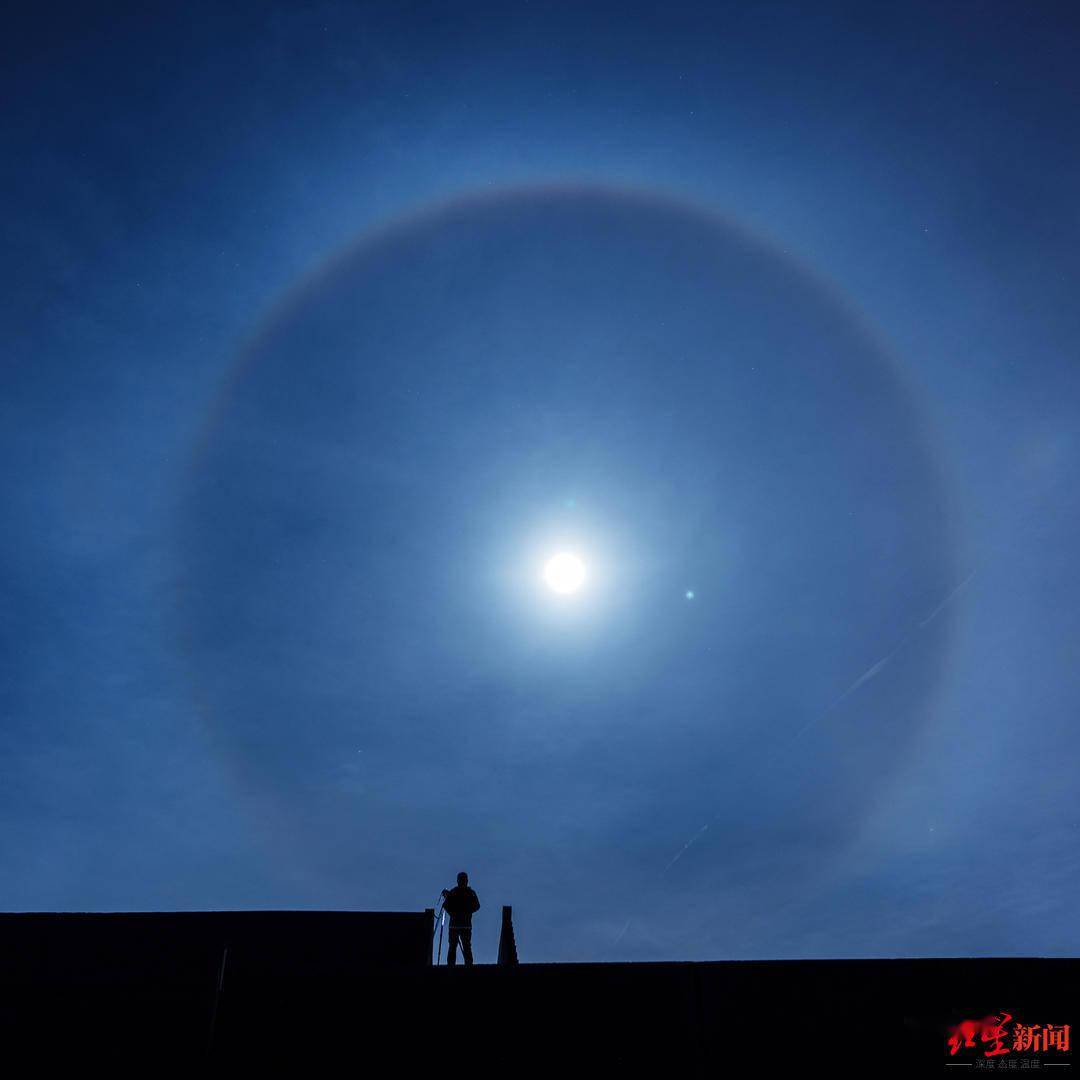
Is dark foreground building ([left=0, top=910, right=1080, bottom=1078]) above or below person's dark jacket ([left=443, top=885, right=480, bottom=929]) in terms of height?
below

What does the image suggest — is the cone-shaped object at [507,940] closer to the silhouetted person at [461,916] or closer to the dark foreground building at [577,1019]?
the silhouetted person at [461,916]

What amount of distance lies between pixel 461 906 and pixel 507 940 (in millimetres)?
1726

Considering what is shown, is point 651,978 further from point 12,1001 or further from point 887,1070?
point 12,1001

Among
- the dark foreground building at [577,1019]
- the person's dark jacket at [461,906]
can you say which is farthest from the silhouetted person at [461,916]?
the dark foreground building at [577,1019]

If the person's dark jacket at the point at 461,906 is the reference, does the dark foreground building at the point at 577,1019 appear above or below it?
below

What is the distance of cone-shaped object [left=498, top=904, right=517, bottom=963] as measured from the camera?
12359 mm

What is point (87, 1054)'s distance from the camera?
8023 millimetres

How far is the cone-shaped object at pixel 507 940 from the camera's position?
1236 cm

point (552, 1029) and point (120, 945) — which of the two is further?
point (120, 945)

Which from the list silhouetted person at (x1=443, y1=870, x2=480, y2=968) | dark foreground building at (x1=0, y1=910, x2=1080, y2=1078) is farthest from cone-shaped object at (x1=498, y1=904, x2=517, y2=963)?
dark foreground building at (x1=0, y1=910, x2=1080, y2=1078)

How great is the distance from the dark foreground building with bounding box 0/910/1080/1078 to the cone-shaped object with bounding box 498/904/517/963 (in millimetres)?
4370

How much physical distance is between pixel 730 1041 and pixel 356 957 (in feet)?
33.8

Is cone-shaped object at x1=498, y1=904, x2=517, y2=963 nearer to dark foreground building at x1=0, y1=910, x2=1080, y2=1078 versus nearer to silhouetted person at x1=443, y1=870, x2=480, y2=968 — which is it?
silhouetted person at x1=443, y1=870, x2=480, y2=968

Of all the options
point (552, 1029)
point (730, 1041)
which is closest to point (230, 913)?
point (552, 1029)
